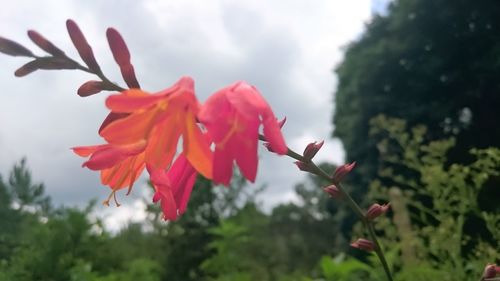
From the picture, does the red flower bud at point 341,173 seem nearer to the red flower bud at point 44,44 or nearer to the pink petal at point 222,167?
the pink petal at point 222,167

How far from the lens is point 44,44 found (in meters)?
0.77

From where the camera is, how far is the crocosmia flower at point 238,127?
1.97 ft

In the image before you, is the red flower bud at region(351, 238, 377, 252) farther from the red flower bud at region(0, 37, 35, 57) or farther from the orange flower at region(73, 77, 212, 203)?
the red flower bud at region(0, 37, 35, 57)

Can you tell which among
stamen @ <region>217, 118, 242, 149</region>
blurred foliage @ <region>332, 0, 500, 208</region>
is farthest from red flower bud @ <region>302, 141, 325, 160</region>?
blurred foliage @ <region>332, 0, 500, 208</region>

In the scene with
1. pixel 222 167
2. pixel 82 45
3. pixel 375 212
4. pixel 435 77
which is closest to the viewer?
pixel 222 167

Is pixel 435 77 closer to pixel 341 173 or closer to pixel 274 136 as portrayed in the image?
pixel 341 173

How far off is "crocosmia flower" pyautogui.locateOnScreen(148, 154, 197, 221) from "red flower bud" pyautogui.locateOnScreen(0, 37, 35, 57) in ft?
0.76

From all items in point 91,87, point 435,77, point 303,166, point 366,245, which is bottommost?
point 366,245

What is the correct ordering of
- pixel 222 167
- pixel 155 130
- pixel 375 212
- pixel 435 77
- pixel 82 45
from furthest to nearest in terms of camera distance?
1. pixel 435 77
2. pixel 375 212
3. pixel 82 45
4. pixel 155 130
5. pixel 222 167

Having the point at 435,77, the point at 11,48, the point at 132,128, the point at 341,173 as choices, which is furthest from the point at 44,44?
the point at 435,77

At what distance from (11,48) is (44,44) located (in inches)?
1.6

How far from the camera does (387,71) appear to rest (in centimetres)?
1172

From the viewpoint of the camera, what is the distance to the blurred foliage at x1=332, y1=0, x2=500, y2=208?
10641 mm

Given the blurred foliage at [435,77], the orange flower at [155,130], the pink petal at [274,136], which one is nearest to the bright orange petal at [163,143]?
the orange flower at [155,130]
